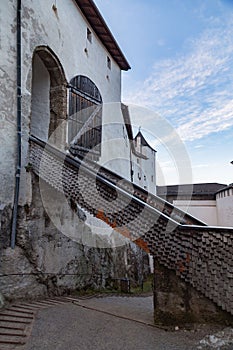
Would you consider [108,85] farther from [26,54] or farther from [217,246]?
[217,246]

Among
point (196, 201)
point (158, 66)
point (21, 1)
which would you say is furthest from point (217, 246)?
point (196, 201)

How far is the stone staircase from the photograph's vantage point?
399 cm

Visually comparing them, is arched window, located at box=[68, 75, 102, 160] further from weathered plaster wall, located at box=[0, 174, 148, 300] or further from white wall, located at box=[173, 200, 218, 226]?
white wall, located at box=[173, 200, 218, 226]

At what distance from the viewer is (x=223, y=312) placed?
3902 mm

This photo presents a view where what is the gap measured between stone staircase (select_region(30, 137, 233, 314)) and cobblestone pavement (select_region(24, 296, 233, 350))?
74 cm

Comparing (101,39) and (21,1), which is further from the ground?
(101,39)

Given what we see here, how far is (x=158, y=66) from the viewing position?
1289cm

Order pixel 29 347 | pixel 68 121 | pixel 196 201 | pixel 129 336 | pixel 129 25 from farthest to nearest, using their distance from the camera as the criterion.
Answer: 1. pixel 196 201
2. pixel 129 25
3. pixel 68 121
4. pixel 129 336
5. pixel 29 347

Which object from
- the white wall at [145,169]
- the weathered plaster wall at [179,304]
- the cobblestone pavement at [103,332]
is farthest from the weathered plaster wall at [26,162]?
the white wall at [145,169]

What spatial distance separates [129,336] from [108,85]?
32.3 ft

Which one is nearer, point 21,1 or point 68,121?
point 21,1

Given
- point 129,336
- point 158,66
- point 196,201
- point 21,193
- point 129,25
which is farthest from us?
point 196,201

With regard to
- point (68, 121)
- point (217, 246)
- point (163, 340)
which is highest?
point (68, 121)

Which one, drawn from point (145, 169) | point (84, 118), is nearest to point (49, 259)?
point (84, 118)
